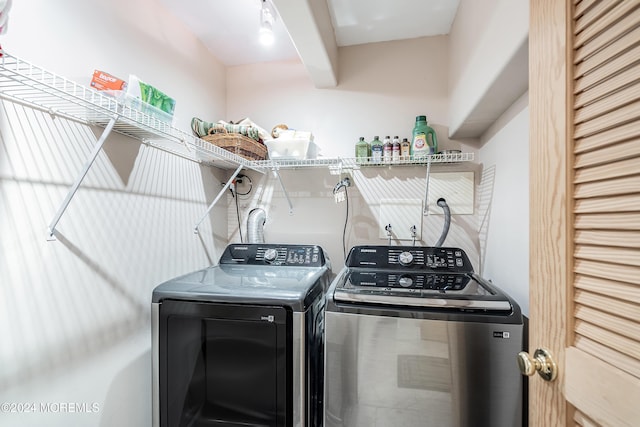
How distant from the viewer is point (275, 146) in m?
1.80

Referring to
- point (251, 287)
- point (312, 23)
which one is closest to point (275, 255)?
point (251, 287)

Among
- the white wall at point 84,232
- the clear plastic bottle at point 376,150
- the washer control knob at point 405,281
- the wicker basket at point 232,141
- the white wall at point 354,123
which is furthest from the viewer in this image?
the white wall at point 354,123

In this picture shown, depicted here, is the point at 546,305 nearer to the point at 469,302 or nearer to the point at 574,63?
the point at 469,302

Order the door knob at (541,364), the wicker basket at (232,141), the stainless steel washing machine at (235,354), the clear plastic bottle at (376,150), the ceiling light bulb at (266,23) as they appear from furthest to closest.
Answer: the clear plastic bottle at (376,150)
the wicker basket at (232,141)
the ceiling light bulb at (266,23)
the stainless steel washing machine at (235,354)
the door knob at (541,364)

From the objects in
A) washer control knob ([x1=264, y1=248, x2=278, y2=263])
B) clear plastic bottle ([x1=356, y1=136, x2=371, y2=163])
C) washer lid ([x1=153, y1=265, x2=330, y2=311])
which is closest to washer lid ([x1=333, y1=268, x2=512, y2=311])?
washer lid ([x1=153, y1=265, x2=330, y2=311])

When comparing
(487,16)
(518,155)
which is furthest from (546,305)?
(487,16)

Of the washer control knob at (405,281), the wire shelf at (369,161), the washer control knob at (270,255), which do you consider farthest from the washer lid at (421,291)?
the wire shelf at (369,161)

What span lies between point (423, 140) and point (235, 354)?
156 centimetres

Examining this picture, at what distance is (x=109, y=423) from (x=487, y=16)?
2.30 meters

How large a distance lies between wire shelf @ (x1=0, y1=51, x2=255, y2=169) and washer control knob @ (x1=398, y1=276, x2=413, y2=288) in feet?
3.90

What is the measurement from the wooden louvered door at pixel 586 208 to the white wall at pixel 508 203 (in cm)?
53

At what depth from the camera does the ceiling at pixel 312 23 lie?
1562 mm

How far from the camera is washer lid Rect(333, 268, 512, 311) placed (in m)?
1.03

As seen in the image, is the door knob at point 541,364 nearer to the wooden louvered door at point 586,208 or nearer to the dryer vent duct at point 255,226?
the wooden louvered door at point 586,208
